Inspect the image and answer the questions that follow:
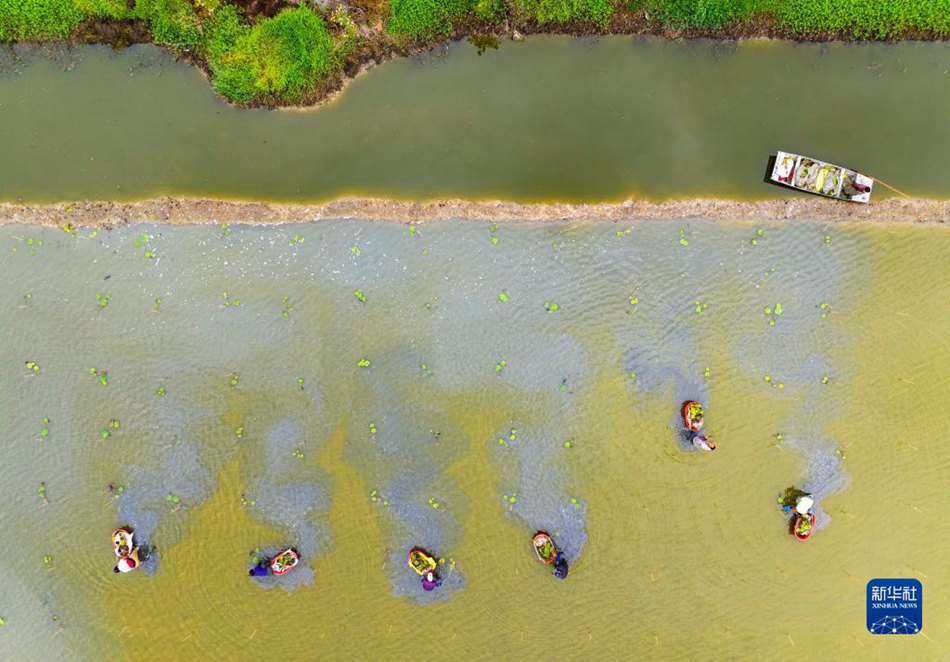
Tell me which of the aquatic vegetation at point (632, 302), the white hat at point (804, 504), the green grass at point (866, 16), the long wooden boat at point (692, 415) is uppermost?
the green grass at point (866, 16)

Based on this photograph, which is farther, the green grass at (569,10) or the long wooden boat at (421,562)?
the long wooden boat at (421,562)

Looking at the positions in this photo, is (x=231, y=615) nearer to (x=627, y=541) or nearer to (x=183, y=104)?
(x=627, y=541)

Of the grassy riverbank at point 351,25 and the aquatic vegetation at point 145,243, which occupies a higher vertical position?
the grassy riverbank at point 351,25

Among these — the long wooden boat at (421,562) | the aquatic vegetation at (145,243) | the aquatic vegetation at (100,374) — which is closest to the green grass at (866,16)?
the long wooden boat at (421,562)

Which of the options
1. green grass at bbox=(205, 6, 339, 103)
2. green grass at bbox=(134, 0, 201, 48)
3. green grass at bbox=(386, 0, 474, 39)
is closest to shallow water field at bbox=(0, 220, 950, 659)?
green grass at bbox=(205, 6, 339, 103)

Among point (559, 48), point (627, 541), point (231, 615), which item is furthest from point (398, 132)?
point (231, 615)

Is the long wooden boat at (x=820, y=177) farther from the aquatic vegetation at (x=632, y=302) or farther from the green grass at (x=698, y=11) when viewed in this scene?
the aquatic vegetation at (x=632, y=302)

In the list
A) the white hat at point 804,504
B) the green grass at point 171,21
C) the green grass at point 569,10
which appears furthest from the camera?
the white hat at point 804,504

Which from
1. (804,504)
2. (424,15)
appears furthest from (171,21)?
(804,504)
